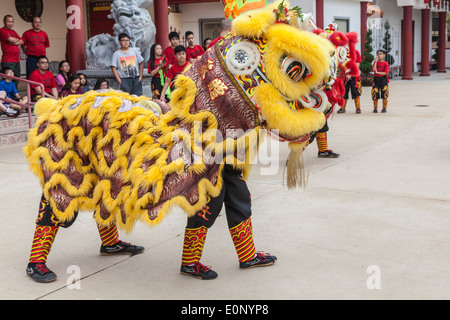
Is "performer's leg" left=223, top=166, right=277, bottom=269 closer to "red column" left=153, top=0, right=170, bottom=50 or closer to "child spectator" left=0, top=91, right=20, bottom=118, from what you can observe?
"child spectator" left=0, top=91, right=20, bottom=118

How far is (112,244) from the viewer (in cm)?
408

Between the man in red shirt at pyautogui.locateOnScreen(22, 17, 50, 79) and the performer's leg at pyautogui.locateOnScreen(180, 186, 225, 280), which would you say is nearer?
the performer's leg at pyautogui.locateOnScreen(180, 186, 225, 280)

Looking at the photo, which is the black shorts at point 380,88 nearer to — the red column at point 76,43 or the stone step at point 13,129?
the red column at point 76,43

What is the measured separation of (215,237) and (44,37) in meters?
7.69

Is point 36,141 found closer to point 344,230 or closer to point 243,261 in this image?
point 243,261

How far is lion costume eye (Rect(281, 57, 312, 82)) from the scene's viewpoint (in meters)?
3.13

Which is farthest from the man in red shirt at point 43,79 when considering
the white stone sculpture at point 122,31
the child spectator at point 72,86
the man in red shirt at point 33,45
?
the white stone sculpture at point 122,31

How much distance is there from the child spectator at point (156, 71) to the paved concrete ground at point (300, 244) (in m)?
3.23

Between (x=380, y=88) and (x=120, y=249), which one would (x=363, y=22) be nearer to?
(x=380, y=88)

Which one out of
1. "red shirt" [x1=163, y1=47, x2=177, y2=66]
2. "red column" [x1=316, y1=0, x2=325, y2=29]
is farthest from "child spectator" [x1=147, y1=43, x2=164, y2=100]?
"red column" [x1=316, y1=0, x2=325, y2=29]

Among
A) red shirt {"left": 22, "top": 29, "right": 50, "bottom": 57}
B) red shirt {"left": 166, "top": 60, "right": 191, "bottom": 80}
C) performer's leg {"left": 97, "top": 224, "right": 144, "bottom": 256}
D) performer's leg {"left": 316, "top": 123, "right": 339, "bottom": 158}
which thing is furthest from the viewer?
red shirt {"left": 22, "top": 29, "right": 50, "bottom": 57}

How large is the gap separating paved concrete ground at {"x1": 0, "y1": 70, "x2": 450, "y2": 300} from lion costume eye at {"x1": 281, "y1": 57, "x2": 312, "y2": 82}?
466 millimetres

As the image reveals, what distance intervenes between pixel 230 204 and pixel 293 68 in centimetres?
92

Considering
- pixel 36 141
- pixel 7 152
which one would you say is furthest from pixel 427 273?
pixel 7 152
